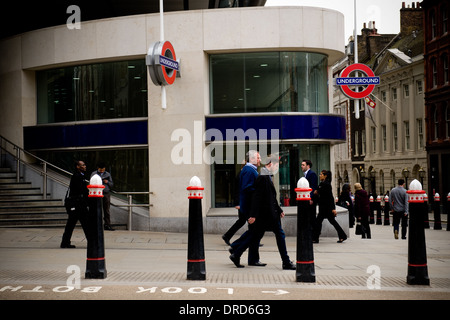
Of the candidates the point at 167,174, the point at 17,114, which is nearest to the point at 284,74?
the point at 167,174

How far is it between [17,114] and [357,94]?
10.1 meters

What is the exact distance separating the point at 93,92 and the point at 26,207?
12.7 ft

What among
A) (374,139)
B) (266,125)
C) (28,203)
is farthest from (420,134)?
(28,203)

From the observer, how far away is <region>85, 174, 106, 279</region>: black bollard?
832cm

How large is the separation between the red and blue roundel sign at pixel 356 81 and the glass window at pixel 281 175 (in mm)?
1942

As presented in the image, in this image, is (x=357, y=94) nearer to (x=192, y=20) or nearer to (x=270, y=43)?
(x=270, y=43)

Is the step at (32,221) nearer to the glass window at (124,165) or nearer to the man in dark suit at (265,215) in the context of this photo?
the glass window at (124,165)

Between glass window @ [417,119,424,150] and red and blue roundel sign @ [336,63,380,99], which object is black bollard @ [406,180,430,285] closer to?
red and blue roundel sign @ [336,63,380,99]

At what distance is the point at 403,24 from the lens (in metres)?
60.1

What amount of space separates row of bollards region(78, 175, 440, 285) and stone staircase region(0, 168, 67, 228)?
8943 millimetres

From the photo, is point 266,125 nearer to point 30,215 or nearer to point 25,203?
point 30,215

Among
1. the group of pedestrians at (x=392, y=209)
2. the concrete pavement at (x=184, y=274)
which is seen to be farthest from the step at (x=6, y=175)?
the group of pedestrians at (x=392, y=209)

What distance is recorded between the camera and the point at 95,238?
8.31 metres

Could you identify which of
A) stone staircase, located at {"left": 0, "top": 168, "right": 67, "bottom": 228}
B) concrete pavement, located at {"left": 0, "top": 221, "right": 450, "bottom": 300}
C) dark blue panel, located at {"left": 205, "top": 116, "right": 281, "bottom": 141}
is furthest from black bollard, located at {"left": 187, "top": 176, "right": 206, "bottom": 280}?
stone staircase, located at {"left": 0, "top": 168, "right": 67, "bottom": 228}
